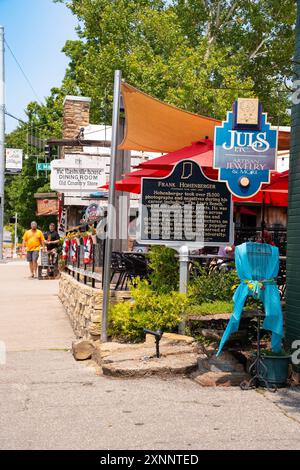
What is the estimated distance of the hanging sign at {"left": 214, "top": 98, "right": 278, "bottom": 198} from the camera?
8.42 m

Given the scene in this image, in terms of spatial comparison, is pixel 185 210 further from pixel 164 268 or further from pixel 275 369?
pixel 275 369

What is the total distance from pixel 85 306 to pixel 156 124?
10.1 feet

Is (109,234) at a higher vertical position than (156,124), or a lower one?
lower

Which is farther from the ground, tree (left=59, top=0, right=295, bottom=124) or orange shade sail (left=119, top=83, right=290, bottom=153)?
tree (left=59, top=0, right=295, bottom=124)

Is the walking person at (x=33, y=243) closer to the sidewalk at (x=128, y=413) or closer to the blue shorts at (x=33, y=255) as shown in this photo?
the blue shorts at (x=33, y=255)

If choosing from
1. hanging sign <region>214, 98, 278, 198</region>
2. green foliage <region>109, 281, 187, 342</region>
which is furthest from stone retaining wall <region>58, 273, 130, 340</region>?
hanging sign <region>214, 98, 278, 198</region>

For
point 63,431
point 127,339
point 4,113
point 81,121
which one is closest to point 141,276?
point 127,339

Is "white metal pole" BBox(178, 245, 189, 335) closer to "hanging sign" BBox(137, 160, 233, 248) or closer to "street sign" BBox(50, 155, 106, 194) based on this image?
"hanging sign" BBox(137, 160, 233, 248)

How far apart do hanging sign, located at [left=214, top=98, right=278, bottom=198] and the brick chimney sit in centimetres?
1544

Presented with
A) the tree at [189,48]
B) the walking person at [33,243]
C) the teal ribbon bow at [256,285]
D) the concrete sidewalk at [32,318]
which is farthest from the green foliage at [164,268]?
the tree at [189,48]

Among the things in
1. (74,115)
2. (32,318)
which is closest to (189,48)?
(74,115)

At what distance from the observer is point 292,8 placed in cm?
3197

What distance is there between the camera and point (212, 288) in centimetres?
845

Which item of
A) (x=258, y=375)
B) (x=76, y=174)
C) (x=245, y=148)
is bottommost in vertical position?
(x=258, y=375)
